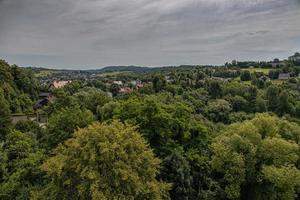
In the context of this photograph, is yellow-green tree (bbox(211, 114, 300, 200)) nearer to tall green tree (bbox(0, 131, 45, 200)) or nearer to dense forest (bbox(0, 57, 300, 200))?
dense forest (bbox(0, 57, 300, 200))

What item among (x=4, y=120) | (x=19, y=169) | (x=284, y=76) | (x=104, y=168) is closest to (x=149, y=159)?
(x=104, y=168)

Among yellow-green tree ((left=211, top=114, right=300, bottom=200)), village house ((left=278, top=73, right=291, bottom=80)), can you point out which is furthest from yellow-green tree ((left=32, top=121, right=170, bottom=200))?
village house ((left=278, top=73, right=291, bottom=80))

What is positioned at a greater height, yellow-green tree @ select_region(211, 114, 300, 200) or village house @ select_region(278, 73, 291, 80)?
village house @ select_region(278, 73, 291, 80)

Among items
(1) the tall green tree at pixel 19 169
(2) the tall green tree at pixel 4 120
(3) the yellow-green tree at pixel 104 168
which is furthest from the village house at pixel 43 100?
(3) the yellow-green tree at pixel 104 168

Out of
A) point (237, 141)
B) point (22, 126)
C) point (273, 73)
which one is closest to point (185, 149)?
point (237, 141)

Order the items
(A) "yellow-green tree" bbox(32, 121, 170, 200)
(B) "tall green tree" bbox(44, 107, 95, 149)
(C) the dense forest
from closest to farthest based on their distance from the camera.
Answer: (A) "yellow-green tree" bbox(32, 121, 170, 200) < (C) the dense forest < (B) "tall green tree" bbox(44, 107, 95, 149)

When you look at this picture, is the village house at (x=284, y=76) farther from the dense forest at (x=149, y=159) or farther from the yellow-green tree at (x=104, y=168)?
the yellow-green tree at (x=104, y=168)
